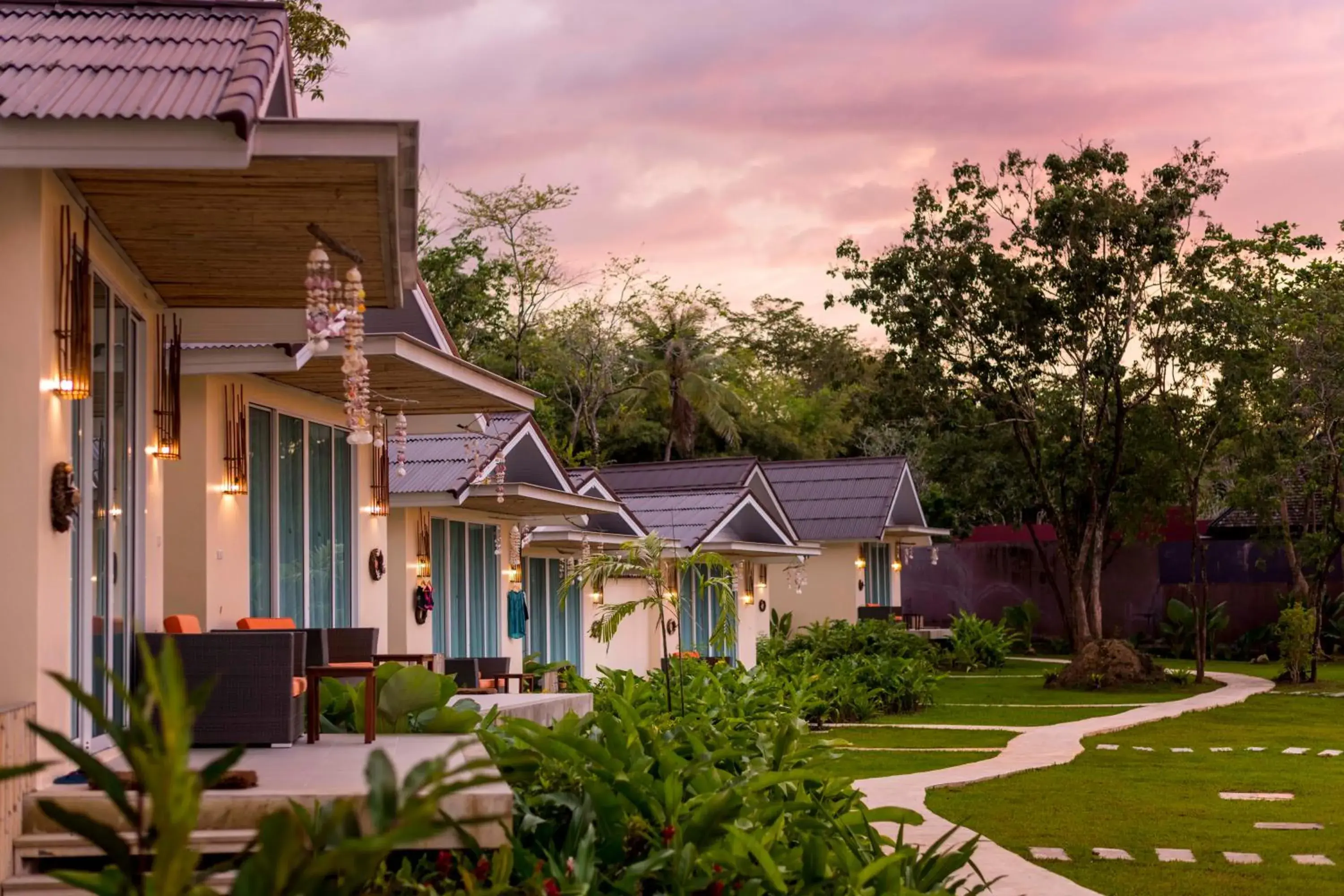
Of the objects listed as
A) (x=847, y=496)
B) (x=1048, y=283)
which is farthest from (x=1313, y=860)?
(x=847, y=496)

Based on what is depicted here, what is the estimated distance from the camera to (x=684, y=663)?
16938 millimetres

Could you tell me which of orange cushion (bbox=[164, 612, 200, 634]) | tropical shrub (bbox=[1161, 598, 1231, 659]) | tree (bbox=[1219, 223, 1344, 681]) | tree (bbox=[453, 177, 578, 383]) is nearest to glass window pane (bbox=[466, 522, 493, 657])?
orange cushion (bbox=[164, 612, 200, 634])

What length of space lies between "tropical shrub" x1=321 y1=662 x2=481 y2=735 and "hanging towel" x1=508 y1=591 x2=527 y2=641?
11989 mm

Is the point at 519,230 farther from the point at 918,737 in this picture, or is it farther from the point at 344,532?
the point at 344,532

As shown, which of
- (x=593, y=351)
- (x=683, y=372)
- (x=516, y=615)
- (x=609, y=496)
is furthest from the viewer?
(x=683, y=372)

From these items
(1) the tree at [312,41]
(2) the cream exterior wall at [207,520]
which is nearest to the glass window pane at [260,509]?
(2) the cream exterior wall at [207,520]

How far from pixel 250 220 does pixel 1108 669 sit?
23.0 m

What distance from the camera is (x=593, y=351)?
43969 mm

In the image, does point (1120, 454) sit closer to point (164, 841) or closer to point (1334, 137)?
point (1334, 137)

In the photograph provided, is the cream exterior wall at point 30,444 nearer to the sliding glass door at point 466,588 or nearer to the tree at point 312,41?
the sliding glass door at point 466,588

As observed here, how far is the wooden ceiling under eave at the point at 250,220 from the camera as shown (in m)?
7.07

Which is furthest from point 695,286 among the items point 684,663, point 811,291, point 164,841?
point 164,841

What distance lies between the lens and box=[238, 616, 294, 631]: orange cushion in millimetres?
11750

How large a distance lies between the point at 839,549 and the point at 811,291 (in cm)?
2203
